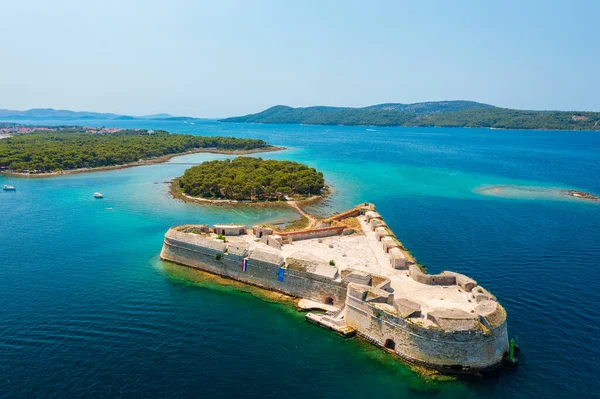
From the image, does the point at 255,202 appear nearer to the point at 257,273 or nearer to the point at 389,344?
the point at 257,273

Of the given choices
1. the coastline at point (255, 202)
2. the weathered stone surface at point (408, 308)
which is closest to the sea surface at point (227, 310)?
the coastline at point (255, 202)

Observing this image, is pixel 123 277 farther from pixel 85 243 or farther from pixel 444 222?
pixel 444 222

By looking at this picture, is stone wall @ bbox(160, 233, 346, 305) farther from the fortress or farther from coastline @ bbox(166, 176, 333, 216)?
coastline @ bbox(166, 176, 333, 216)

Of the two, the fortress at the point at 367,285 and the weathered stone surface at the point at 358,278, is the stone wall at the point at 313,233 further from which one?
the weathered stone surface at the point at 358,278

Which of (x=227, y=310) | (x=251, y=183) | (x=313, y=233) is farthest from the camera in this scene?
(x=251, y=183)

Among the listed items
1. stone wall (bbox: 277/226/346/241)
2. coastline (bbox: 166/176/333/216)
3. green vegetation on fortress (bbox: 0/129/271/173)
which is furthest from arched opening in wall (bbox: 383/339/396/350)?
green vegetation on fortress (bbox: 0/129/271/173)

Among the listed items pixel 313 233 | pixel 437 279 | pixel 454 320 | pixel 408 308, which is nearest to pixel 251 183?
pixel 313 233

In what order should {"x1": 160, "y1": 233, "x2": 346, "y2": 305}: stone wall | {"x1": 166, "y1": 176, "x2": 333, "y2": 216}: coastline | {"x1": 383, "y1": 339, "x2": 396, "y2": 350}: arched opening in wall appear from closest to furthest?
1. {"x1": 383, "y1": 339, "x2": 396, "y2": 350}: arched opening in wall
2. {"x1": 160, "y1": 233, "x2": 346, "y2": 305}: stone wall
3. {"x1": 166, "y1": 176, "x2": 333, "y2": 216}: coastline
